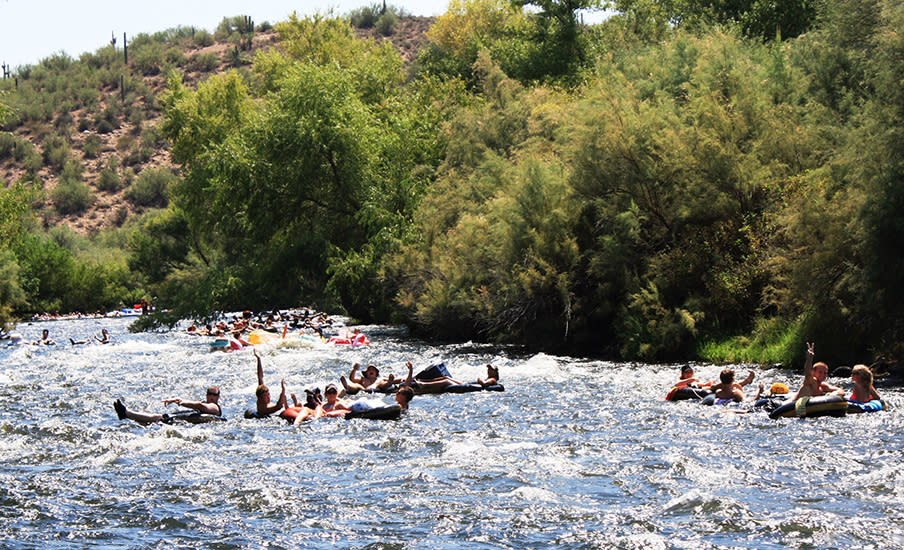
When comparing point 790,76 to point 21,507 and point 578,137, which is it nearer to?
point 578,137

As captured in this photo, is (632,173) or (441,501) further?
(632,173)

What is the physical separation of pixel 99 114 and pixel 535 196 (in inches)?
4407

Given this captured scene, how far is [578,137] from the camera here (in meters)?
30.0

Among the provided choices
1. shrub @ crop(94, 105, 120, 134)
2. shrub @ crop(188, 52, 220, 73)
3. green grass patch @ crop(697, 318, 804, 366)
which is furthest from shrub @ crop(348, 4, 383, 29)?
green grass patch @ crop(697, 318, 804, 366)

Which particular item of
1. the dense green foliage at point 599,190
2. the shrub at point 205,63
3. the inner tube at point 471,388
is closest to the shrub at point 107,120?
the shrub at point 205,63

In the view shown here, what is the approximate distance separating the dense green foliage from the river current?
3939 mm

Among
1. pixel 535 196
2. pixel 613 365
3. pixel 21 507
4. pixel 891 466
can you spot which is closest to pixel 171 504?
pixel 21 507

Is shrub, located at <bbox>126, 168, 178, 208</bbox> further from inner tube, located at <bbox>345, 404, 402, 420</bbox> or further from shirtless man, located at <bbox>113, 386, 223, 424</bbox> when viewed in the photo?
inner tube, located at <bbox>345, 404, 402, 420</bbox>

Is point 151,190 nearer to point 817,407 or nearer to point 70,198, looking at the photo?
point 70,198

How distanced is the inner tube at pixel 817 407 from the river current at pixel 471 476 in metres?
0.34

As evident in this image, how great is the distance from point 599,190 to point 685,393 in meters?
11.2

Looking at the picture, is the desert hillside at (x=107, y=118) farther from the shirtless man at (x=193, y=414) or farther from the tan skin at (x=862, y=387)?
the tan skin at (x=862, y=387)

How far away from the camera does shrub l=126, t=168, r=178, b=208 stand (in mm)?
113688

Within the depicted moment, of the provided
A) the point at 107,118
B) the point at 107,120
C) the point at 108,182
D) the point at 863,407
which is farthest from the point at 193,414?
the point at 107,118
